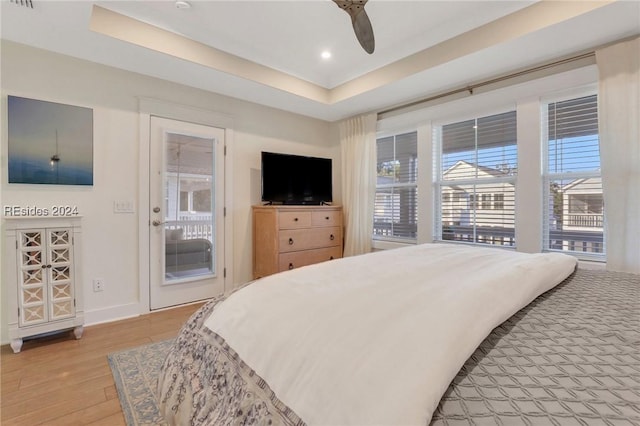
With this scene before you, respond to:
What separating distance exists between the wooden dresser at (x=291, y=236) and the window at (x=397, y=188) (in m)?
0.66

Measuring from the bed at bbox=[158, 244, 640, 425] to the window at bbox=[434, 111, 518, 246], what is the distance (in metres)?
1.93

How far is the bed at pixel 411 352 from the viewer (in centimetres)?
54

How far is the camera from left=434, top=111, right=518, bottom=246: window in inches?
118

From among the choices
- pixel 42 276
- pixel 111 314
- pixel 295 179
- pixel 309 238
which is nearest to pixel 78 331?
pixel 111 314

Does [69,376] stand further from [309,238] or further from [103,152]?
[309,238]

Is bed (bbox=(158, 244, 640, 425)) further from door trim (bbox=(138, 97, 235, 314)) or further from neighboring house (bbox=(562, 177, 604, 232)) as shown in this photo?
door trim (bbox=(138, 97, 235, 314))

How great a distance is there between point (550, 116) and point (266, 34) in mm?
2759

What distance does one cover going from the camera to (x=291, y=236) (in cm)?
354

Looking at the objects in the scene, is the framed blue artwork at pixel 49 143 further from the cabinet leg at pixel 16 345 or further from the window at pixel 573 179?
the window at pixel 573 179

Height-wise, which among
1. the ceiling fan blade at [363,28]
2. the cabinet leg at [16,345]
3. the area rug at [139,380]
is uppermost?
the ceiling fan blade at [363,28]

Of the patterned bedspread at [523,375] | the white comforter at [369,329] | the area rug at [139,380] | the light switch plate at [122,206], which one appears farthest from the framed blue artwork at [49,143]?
the white comforter at [369,329]

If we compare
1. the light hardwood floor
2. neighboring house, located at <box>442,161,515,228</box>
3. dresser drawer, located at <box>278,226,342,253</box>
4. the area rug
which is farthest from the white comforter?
dresser drawer, located at <box>278,226,342,253</box>

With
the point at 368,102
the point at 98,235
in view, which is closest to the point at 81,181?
the point at 98,235

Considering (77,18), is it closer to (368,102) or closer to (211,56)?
(211,56)
